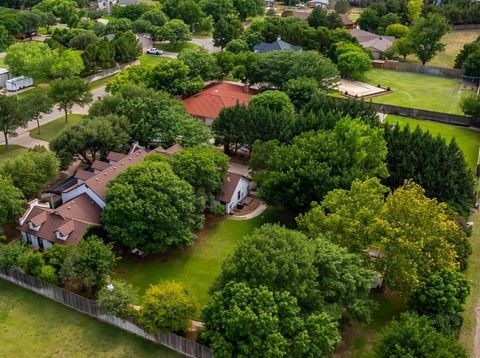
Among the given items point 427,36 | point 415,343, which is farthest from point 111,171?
point 427,36

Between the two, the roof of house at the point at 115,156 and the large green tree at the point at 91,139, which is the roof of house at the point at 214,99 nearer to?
the large green tree at the point at 91,139

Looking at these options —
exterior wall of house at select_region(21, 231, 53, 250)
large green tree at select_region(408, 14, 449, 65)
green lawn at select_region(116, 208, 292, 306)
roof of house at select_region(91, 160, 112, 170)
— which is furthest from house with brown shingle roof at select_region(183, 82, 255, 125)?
large green tree at select_region(408, 14, 449, 65)

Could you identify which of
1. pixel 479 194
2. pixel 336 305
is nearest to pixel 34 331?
pixel 336 305

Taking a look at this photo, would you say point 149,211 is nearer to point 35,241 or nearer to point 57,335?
point 35,241

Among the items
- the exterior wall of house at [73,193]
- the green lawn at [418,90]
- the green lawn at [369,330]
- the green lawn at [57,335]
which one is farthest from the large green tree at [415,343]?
the green lawn at [418,90]

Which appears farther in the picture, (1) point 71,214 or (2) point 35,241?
(1) point 71,214

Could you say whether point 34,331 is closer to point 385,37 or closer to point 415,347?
point 415,347
